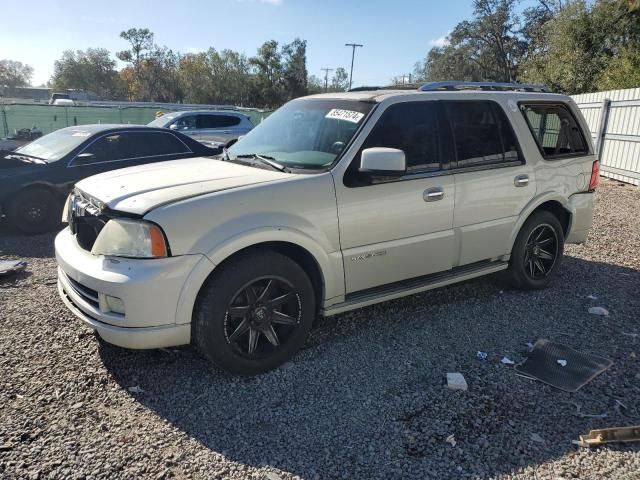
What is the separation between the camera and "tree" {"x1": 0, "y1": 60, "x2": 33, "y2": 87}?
108m

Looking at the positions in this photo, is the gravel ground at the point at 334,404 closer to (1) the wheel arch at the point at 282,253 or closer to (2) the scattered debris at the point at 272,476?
(2) the scattered debris at the point at 272,476

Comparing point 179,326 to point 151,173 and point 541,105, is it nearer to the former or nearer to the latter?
point 151,173

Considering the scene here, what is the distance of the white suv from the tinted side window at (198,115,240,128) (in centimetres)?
1041

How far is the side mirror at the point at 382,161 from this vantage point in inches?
136

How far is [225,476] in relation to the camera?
2.52 meters

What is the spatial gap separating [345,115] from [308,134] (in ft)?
1.11

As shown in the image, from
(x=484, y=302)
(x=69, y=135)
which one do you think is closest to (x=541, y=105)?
(x=484, y=302)

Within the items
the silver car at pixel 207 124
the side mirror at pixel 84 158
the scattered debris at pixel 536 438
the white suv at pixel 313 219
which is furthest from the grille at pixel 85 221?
the silver car at pixel 207 124

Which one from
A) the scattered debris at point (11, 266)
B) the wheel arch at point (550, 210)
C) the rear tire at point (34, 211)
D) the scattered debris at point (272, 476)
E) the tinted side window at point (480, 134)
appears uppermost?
the tinted side window at point (480, 134)

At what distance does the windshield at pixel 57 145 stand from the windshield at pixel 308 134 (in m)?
4.23

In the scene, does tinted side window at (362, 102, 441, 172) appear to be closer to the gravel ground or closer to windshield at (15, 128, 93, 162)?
the gravel ground

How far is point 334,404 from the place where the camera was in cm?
312

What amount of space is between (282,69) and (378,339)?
2336 inches

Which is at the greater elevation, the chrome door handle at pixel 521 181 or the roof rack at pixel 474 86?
the roof rack at pixel 474 86
